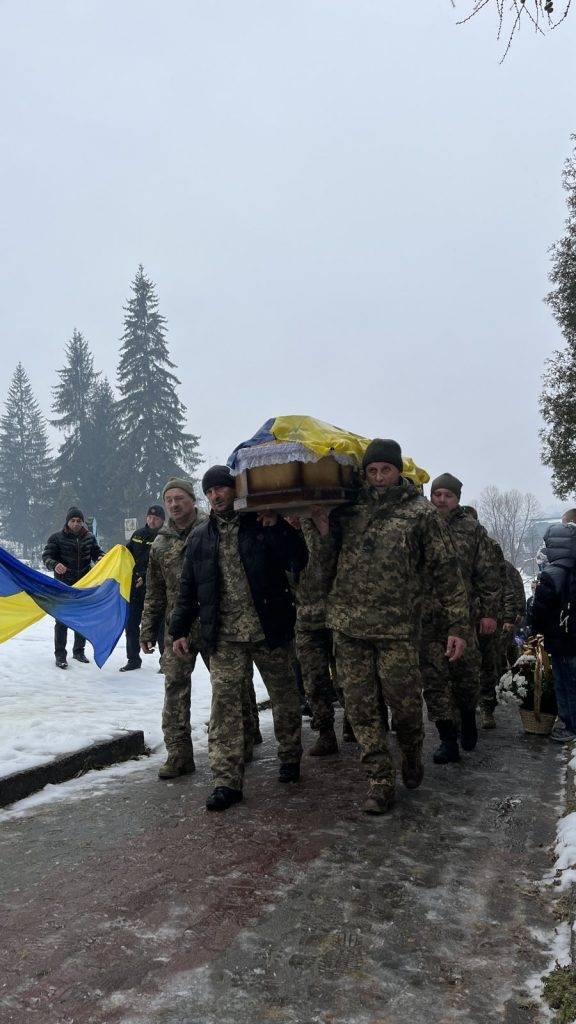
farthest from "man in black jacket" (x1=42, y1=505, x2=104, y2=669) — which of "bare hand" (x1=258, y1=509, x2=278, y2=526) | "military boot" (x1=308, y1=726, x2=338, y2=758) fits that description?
"bare hand" (x1=258, y1=509, x2=278, y2=526)

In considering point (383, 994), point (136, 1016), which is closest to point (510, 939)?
point (383, 994)

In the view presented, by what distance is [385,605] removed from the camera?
188 inches

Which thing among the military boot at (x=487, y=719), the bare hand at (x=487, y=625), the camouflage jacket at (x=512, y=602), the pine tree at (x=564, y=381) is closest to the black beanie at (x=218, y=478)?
the bare hand at (x=487, y=625)

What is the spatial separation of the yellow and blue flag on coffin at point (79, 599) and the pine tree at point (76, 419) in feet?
166

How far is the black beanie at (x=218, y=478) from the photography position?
16.9 feet

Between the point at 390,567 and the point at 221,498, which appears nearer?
the point at 390,567

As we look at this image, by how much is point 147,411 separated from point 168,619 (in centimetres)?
4748

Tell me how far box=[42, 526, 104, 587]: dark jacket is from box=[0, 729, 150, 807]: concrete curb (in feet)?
13.7

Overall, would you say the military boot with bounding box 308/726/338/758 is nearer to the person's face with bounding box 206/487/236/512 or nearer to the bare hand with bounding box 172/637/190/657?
the bare hand with bounding box 172/637/190/657

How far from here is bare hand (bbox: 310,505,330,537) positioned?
4926 mm

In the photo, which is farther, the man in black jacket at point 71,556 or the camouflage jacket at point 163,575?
the man in black jacket at point 71,556

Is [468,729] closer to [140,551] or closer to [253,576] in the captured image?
[253,576]

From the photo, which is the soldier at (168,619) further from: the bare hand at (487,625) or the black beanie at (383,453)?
the bare hand at (487,625)

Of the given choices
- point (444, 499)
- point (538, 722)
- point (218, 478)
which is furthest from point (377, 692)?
point (538, 722)
